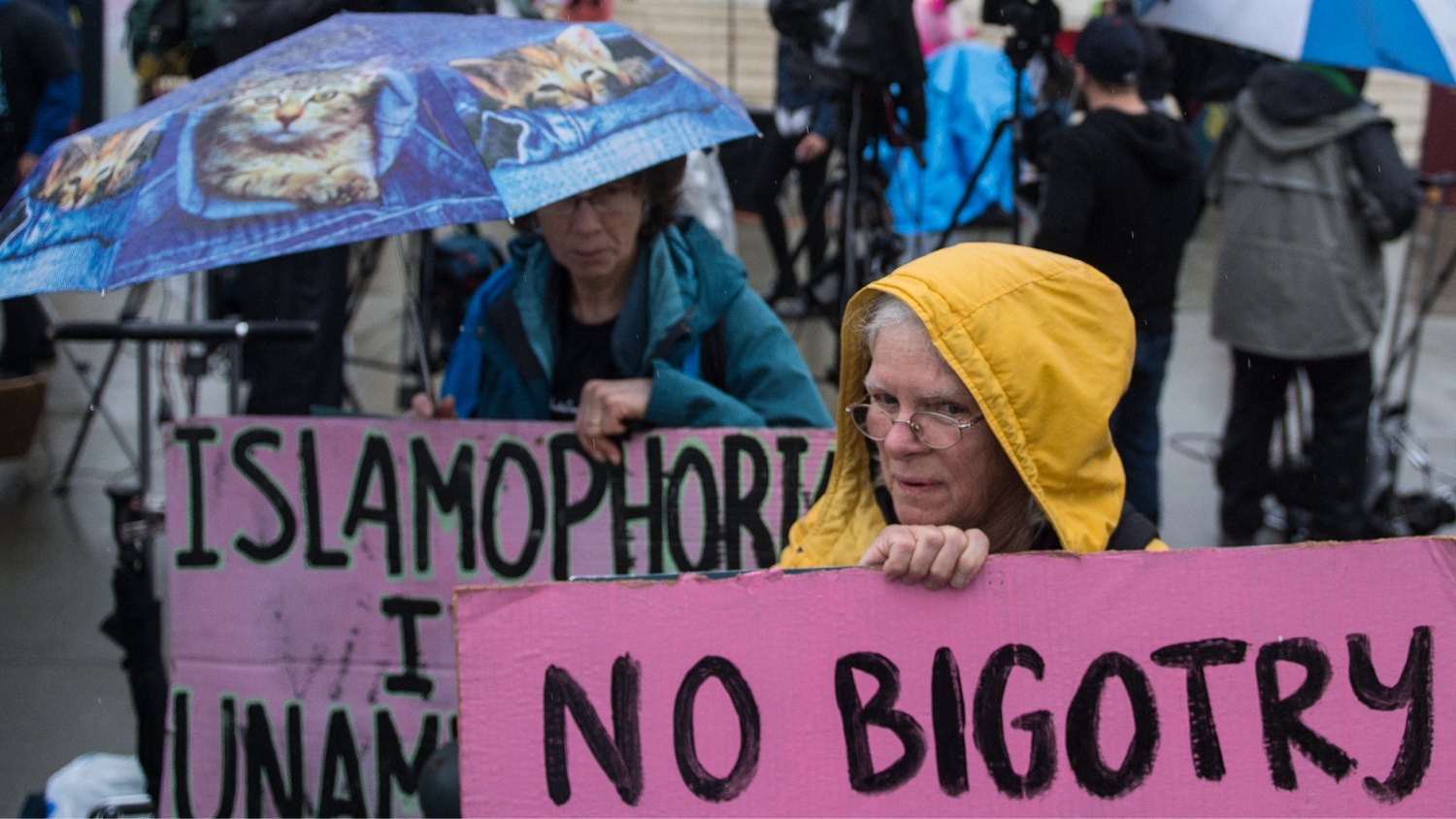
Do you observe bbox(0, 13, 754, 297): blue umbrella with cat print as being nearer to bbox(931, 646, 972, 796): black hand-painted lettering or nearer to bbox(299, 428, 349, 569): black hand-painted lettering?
bbox(299, 428, 349, 569): black hand-painted lettering

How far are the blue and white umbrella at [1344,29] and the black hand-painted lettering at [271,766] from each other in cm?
243

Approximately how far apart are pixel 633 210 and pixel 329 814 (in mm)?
1291

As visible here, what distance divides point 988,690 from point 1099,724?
13cm

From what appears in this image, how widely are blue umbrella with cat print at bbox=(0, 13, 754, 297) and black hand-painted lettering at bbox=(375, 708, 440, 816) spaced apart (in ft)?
3.46

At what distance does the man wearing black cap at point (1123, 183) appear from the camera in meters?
4.29

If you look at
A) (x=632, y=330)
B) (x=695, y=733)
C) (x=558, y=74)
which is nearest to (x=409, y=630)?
(x=632, y=330)

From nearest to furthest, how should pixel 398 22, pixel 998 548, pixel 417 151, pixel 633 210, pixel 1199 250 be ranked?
pixel 998 548, pixel 417 151, pixel 398 22, pixel 633 210, pixel 1199 250

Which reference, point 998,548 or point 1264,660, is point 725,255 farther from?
point 1264,660

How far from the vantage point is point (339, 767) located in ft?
9.26

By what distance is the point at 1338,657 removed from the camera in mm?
1779

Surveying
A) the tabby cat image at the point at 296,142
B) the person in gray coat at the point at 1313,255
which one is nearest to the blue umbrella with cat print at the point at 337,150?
the tabby cat image at the point at 296,142

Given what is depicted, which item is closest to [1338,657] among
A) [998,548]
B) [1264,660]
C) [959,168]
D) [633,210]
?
[1264,660]

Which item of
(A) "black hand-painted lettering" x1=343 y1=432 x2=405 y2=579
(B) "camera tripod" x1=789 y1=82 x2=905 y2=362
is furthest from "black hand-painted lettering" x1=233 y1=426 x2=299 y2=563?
(B) "camera tripod" x1=789 y1=82 x2=905 y2=362

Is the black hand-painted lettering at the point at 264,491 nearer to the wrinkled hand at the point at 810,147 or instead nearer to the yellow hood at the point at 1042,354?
the yellow hood at the point at 1042,354
